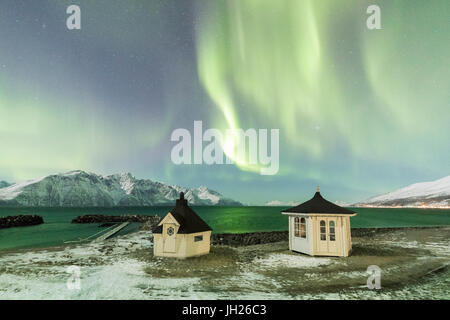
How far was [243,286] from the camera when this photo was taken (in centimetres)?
1026

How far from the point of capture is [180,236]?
52.8ft

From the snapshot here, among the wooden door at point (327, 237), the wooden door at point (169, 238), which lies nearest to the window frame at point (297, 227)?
the wooden door at point (327, 237)

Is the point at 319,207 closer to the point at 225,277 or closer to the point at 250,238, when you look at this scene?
the point at 225,277

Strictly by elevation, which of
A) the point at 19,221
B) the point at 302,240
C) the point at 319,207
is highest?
the point at 319,207

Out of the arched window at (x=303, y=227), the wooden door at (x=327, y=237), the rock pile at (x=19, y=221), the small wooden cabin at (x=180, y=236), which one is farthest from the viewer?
the rock pile at (x=19, y=221)

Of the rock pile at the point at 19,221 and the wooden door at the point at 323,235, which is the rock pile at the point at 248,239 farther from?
the rock pile at the point at 19,221

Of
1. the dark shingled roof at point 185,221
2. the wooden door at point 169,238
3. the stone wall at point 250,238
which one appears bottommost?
the stone wall at point 250,238

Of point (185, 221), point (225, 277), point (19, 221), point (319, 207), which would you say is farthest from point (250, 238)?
point (19, 221)

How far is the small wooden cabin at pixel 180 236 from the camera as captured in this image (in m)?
16.0

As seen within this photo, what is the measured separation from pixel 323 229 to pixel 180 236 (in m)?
9.03

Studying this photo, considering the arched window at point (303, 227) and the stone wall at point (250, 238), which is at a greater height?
the arched window at point (303, 227)

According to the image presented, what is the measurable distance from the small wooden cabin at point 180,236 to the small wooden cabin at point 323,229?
643 cm
